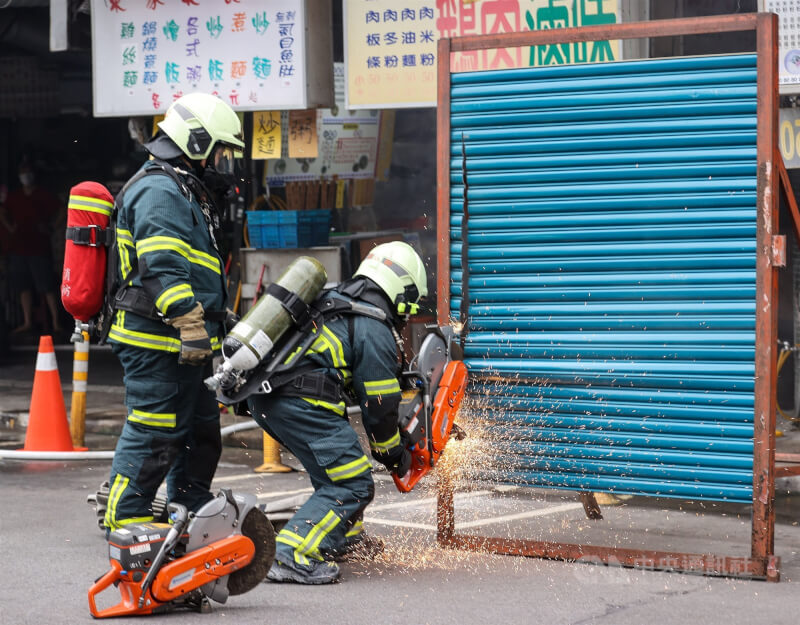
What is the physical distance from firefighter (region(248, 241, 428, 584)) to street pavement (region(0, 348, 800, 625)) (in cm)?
21

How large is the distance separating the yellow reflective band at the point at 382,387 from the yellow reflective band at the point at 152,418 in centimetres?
90

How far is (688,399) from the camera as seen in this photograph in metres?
5.85

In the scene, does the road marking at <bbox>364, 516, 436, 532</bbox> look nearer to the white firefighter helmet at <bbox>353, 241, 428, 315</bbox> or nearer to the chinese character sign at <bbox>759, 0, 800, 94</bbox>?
the white firefighter helmet at <bbox>353, 241, 428, 315</bbox>

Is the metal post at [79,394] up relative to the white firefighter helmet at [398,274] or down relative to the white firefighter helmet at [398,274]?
down

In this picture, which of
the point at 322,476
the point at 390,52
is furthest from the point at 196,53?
the point at 322,476

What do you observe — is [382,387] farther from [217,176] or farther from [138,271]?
[217,176]

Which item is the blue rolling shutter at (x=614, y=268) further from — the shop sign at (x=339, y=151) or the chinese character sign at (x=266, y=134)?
the shop sign at (x=339, y=151)

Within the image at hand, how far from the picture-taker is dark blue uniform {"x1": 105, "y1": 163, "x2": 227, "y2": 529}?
5629 mm

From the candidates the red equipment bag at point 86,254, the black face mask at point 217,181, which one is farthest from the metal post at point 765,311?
the red equipment bag at point 86,254

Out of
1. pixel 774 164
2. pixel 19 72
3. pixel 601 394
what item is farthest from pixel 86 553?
pixel 19 72

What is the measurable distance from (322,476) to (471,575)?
806mm

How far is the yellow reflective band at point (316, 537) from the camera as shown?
18.4 feet

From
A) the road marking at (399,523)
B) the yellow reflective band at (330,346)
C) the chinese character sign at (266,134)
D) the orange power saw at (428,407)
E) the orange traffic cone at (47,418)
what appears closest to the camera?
the yellow reflective band at (330,346)

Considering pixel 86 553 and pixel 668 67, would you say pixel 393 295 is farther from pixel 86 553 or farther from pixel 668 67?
pixel 86 553
